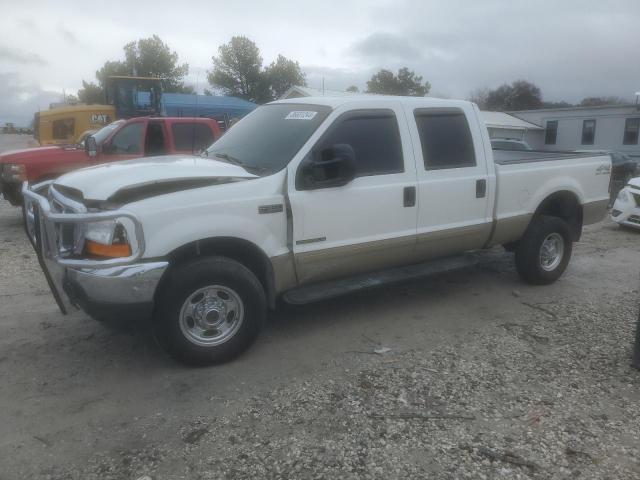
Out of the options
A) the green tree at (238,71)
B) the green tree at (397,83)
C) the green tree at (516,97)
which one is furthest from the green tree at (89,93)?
the green tree at (516,97)

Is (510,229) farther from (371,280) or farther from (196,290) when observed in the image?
(196,290)

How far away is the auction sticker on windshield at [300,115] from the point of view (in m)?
4.34

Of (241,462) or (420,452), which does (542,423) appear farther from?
(241,462)

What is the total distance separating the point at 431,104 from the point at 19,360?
3.92 m

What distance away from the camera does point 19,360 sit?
12.8ft

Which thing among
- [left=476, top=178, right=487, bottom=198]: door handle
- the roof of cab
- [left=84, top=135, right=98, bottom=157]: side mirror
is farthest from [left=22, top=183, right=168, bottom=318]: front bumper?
[left=84, top=135, right=98, bottom=157]: side mirror

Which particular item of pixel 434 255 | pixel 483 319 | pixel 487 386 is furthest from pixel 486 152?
pixel 487 386

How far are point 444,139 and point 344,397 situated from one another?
2.53 meters

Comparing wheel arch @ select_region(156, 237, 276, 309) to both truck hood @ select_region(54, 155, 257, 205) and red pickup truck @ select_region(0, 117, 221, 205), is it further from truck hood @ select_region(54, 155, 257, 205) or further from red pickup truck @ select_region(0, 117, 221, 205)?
red pickup truck @ select_region(0, 117, 221, 205)

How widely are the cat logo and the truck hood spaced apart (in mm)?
12269

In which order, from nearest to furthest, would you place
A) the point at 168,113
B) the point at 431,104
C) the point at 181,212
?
the point at 181,212, the point at 431,104, the point at 168,113

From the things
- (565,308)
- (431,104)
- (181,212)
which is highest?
(431,104)

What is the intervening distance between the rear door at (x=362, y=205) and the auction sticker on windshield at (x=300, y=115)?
0.21 metres

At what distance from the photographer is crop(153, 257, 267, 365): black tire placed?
11.5 feet
